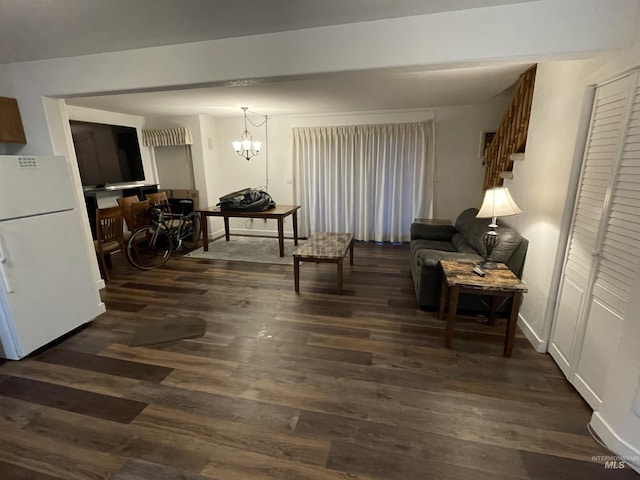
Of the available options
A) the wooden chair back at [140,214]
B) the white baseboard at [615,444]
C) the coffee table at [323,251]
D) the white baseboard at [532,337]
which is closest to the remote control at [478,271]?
the white baseboard at [532,337]

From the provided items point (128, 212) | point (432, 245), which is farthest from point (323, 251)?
point (128, 212)

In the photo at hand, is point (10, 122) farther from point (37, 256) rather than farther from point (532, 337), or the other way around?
point (532, 337)

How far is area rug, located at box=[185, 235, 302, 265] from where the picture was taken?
15.4 ft

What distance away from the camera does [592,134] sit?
6.40 ft

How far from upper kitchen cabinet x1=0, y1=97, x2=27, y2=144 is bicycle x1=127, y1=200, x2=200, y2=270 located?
1.70 meters

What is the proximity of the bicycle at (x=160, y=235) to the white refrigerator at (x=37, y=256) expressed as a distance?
1647mm

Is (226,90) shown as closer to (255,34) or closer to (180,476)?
(255,34)

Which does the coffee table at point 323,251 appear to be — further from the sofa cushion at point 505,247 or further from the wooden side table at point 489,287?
the sofa cushion at point 505,247

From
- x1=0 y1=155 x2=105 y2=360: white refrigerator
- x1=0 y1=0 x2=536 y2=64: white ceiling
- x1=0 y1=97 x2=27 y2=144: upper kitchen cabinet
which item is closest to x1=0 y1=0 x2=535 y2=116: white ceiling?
x1=0 y1=0 x2=536 y2=64: white ceiling

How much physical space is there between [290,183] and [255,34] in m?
3.84

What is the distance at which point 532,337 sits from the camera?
2.50 metres

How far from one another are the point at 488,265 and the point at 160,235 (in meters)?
4.82

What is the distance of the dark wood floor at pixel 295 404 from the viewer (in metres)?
1.51

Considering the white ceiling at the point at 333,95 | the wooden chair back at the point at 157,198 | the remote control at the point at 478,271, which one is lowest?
the remote control at the point at 478,271
